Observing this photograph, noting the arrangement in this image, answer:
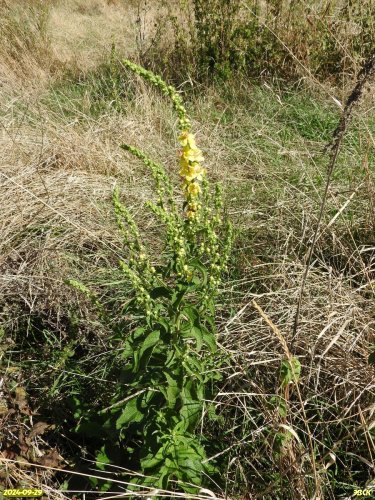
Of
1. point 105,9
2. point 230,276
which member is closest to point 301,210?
point 230,276

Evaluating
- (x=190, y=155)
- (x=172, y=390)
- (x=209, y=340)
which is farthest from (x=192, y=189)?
(x=172, y=390)

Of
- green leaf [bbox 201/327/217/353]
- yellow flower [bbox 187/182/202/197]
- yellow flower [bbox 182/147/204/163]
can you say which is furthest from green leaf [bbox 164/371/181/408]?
yellow flower [bbox 182/147/204/163]

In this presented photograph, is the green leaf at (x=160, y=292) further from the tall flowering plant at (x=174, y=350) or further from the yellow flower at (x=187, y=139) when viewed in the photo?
the yellow flower at (x=187, y=139)

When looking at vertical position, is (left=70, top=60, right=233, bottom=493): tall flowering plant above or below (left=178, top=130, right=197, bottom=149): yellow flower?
below

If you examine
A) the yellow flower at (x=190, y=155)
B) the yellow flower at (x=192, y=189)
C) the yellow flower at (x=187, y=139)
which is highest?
the yellow flower at (x=187, y=139)

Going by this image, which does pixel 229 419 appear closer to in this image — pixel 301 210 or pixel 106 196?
pixel 301 210

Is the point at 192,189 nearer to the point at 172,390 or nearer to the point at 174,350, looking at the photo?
the point at 174,350

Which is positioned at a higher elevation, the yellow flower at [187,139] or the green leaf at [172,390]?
the yellow flower at [187,139]

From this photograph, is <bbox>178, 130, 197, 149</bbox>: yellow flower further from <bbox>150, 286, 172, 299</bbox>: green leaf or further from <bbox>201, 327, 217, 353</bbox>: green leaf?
<bbox>201, 327, 217, 353</bbox>: green leaf

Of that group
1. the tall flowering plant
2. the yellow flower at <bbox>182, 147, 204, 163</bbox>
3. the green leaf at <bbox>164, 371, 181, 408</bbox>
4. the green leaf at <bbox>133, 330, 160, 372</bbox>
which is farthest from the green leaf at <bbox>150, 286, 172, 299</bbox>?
the yellow flower at <bbox>182, 147, 204, 163</bbox>

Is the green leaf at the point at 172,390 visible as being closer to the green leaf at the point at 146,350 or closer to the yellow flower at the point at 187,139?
the green leaf at the point at 146,350

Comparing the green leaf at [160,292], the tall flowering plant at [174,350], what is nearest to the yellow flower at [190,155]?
the tall flowering plant at [174,350]

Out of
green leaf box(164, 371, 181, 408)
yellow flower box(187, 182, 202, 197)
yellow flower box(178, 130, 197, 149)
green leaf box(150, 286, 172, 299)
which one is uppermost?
yellow flower box(178, 130, 197, 149)

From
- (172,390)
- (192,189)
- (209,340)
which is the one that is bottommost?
Result: (172,390)
